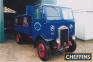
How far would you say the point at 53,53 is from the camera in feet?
26.0

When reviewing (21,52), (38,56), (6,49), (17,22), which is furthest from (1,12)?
(38,56)

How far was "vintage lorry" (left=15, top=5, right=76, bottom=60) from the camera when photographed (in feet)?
24.4

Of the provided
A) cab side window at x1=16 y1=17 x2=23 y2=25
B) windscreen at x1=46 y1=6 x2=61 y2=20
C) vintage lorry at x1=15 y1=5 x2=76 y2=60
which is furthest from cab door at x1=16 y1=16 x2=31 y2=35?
windscreen at x1=46 y1=6 x2=61 y2=20

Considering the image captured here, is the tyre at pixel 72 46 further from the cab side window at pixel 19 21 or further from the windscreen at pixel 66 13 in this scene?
the cab side window at pixel 19 21

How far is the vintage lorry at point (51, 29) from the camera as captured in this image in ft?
24.4

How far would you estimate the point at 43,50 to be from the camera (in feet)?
24.1

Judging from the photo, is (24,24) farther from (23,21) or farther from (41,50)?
(41,50)

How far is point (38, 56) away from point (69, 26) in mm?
1794

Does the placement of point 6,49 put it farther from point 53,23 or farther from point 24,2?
point 24,2

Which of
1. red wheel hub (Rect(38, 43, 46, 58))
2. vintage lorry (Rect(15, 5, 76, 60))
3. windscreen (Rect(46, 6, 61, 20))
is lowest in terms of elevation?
red wheel hub (Rect(38, 43, 46, 58))

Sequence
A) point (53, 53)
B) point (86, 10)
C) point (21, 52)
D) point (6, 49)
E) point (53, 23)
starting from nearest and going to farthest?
1. point (53, 23)
2. point (53, 53)
3. point (21, 52)
4. point (6, 49)
5. point (86, 10)

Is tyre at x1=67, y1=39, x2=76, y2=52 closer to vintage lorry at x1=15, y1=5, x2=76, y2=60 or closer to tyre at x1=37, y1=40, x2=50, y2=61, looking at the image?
vintage lorry at x1=15, y1=5, x2=76, y2=60

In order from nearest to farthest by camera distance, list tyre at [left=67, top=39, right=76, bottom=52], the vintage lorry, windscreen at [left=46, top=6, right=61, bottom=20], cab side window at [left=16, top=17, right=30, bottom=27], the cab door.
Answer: the vintage lorry
windscreen at [left=46, top=6, right=61, bottom=20]
tyre at [left=67, top=39, right=76, bottom=52]
the cab door
cab side window at [left=16, top=17, right=30, bottom=27]

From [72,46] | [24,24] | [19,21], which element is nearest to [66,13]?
[72,46]
